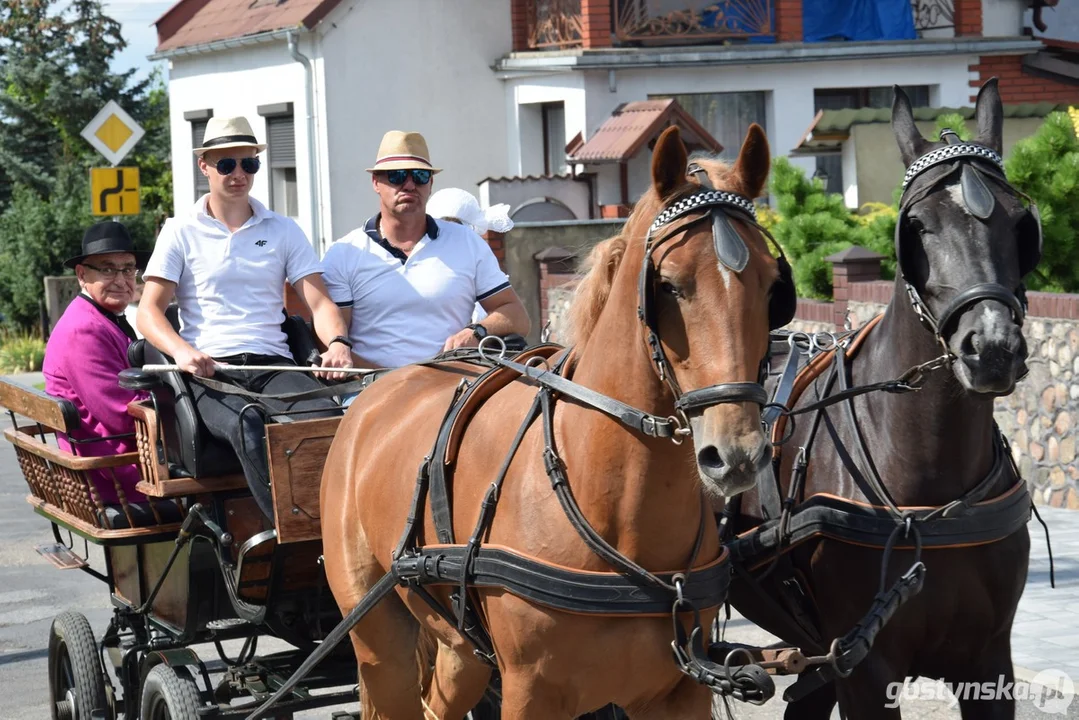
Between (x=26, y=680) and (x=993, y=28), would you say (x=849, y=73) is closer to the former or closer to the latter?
(x=993, y=28)

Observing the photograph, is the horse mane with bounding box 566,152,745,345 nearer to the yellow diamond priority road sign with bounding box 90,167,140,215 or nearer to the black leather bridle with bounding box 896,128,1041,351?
the black leather bridle with bounding box 896,128,1041,351

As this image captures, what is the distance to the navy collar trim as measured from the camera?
565cm

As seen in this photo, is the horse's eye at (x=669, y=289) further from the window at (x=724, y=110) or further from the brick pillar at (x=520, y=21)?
the brick pillar at (x=520, y=21)

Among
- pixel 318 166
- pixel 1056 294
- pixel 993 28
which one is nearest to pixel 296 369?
pixel 1056 294

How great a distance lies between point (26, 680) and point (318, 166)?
15.8 metres

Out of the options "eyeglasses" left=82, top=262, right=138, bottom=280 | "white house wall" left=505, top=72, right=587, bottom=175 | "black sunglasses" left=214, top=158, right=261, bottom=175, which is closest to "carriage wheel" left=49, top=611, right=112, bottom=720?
Result: "eyeglasses" left=82, top=262, right=138, bottom=280

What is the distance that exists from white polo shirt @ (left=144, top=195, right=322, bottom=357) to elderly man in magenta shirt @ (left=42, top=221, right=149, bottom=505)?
399mm

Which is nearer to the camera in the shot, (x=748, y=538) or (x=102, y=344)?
(x=748, y=538)

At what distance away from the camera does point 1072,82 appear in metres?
23.1

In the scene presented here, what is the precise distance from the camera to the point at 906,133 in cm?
436

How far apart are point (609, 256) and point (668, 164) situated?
0.99 ft

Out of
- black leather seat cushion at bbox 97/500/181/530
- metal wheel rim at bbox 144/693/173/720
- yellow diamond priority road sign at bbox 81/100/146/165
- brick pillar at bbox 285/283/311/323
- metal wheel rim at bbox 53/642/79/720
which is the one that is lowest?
metal wheel rim at bbox 53/642/79/720

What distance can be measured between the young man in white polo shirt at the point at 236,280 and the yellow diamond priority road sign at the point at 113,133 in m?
8.49

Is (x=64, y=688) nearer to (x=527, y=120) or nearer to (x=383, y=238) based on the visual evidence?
(x=383, y=238)
